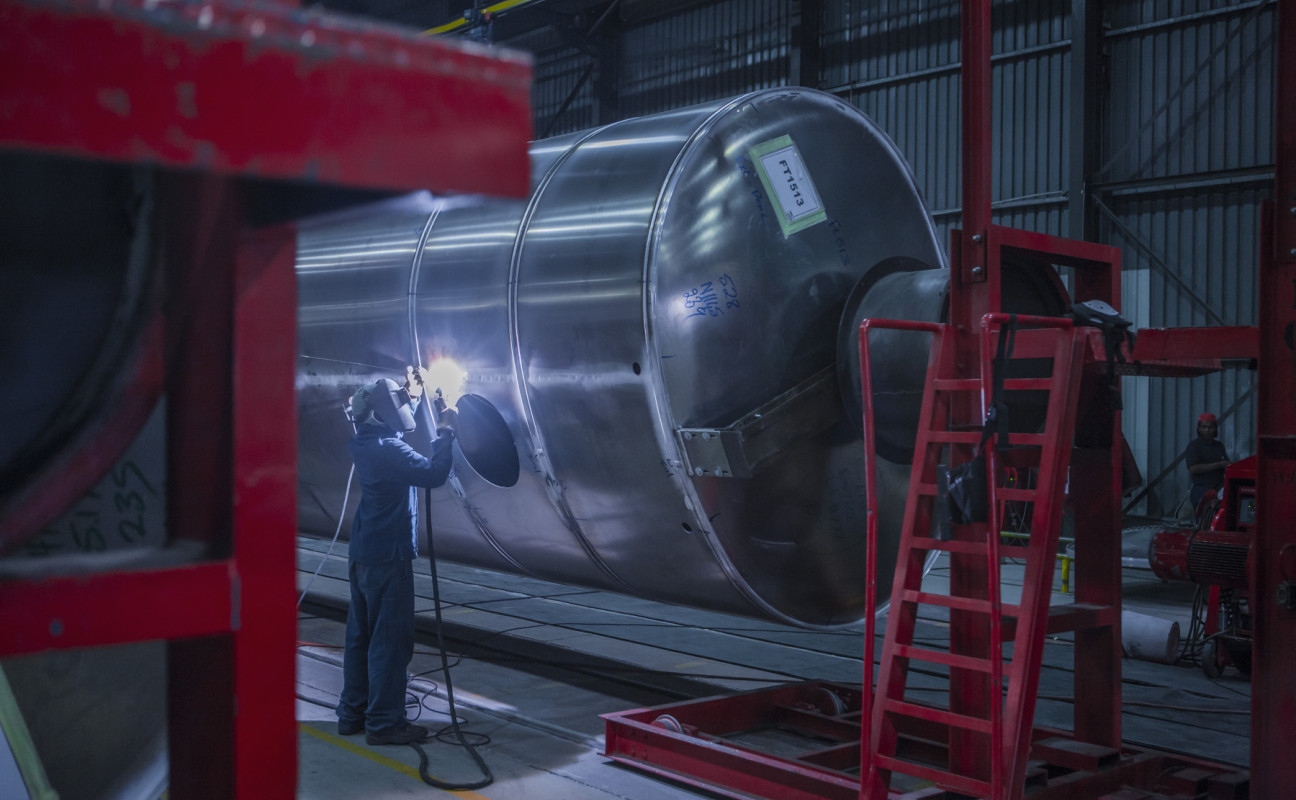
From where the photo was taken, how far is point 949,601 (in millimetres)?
3840

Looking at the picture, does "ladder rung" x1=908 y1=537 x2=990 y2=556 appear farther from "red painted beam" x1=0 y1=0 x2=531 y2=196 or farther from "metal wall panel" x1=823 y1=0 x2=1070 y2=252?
"metal wall panel" x1=823 y1=0 x2=1070 y2=252

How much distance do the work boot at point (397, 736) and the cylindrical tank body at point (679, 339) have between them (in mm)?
968

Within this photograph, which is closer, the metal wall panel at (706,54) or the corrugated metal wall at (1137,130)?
the corrugated metal wall at (1137,130)

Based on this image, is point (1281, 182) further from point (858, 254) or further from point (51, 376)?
point (51, 376)

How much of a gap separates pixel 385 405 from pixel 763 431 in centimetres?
190

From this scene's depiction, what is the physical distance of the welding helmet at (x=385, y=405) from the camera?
17.3ft

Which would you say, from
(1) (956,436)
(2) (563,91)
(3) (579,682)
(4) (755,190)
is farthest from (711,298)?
(2) (563,91)

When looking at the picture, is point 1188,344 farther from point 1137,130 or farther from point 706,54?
point 706,54

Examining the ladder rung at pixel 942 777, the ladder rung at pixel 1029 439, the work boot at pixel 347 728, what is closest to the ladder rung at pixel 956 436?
the ladder rung at pixel 1029 439

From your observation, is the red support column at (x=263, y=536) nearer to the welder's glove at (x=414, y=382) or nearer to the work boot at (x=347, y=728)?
the welder's glove at (x=414, y=382)

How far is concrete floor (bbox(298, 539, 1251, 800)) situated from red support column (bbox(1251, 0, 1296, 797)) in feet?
5.17

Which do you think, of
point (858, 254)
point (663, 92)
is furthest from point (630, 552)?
point (663, 92)

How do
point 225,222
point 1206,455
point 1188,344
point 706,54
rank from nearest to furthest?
1. point 225,222
2. point 1188,344
3. point 1206,455
4. point 706,54

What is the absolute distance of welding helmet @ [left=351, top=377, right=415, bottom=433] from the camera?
5.26m
